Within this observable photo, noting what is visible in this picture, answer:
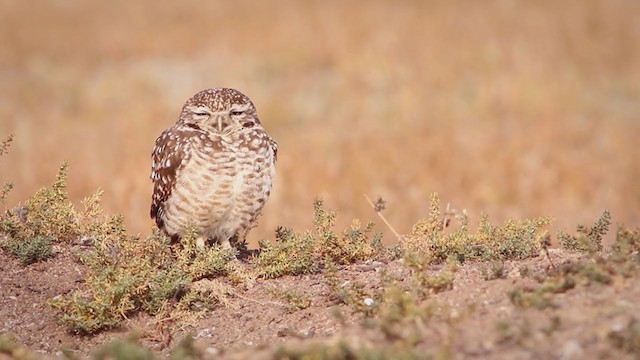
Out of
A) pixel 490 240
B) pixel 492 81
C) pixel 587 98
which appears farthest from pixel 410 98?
pixel 490 240

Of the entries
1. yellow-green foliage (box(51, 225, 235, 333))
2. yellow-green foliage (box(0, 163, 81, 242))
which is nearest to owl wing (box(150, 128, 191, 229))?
yellow-green foliage (box(51, 225, 235, 333))

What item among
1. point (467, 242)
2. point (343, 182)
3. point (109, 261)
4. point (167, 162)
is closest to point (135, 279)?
point (109, 261)

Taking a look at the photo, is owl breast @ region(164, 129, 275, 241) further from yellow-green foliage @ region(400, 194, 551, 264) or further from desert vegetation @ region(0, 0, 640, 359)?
yellow-green foliage @ region(400, 194, 551, 264)

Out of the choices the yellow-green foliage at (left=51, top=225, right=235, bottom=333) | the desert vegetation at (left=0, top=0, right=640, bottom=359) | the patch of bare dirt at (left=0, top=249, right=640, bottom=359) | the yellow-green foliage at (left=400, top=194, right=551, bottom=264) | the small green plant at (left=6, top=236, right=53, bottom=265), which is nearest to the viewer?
the patch of bare dirt at (left=0, top=249, right=640, bottom=359)

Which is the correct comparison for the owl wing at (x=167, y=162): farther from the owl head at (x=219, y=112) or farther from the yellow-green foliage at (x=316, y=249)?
the yellow-green foliage at (x=316, y=249)

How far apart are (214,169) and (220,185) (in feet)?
0.42

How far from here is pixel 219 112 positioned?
7.46 metres

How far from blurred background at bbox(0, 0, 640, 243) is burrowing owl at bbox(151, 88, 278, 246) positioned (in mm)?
3978

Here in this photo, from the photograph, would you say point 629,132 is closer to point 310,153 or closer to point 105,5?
point 310,153

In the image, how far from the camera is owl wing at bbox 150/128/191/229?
7.32 metres

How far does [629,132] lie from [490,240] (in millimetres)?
11293

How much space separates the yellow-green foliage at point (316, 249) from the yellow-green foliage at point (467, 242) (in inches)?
14.9

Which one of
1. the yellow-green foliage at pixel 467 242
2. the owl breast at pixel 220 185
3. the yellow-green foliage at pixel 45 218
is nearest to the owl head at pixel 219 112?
the owl breast at pixel 220 185

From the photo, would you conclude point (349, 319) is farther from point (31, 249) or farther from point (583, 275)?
point (31, 249)
